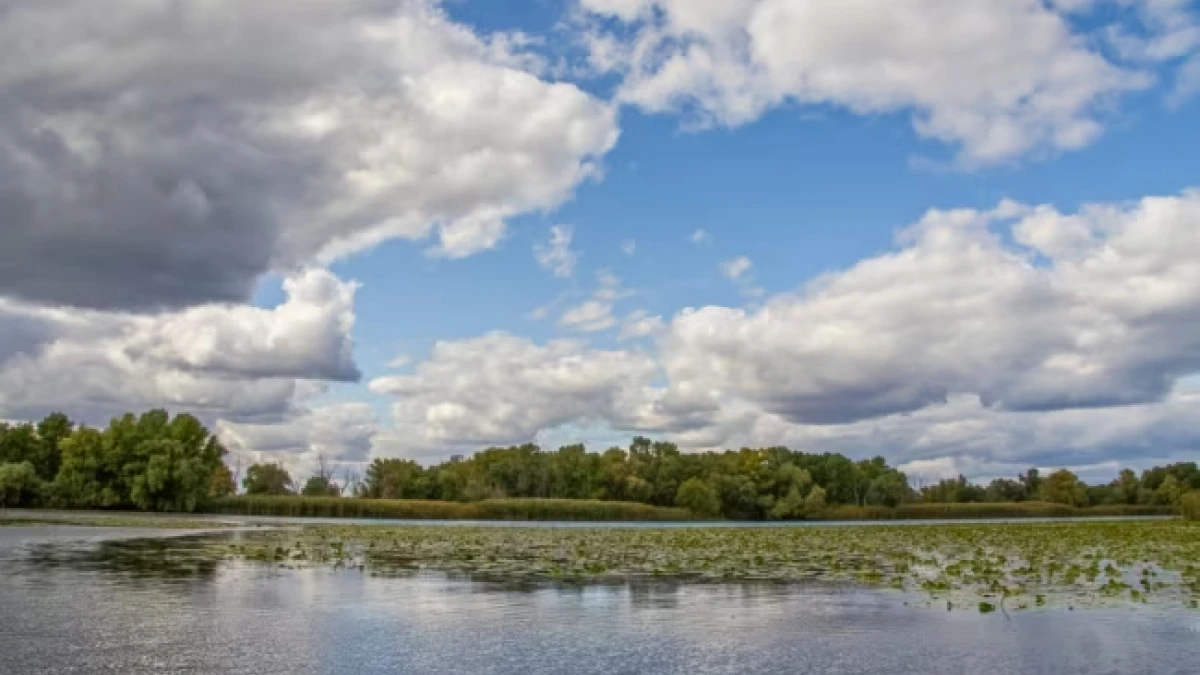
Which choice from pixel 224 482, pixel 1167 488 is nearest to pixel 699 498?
pixel 224 482

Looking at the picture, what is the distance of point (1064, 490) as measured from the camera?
569ft

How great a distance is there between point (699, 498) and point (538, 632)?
120 metres

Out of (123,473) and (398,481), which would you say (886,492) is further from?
(123,473)

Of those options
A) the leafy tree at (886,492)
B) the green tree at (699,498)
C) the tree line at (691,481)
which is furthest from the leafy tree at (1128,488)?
the green tree at (699,498)

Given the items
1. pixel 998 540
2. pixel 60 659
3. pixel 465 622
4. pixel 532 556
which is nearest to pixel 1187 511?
pixel 998 540

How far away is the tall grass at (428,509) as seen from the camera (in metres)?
100

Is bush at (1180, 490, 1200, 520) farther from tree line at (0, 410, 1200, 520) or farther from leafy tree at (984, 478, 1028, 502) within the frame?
leafy tree at (984, 478, 1028, 502)

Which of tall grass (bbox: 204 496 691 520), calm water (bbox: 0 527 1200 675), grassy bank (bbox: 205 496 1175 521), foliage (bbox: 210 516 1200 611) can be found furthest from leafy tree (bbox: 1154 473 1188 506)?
calm water (bbox: 0 527 1200 675)

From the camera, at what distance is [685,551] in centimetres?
3588

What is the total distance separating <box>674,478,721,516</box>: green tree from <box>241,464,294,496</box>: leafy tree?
221ft

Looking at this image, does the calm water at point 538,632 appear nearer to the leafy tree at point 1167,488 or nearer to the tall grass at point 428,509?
the tall grass at point 428,509

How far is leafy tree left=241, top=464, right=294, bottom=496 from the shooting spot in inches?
6531

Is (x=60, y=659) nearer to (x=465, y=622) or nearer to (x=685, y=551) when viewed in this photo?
(x=465, y=622)

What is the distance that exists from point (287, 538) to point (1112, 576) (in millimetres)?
32431
